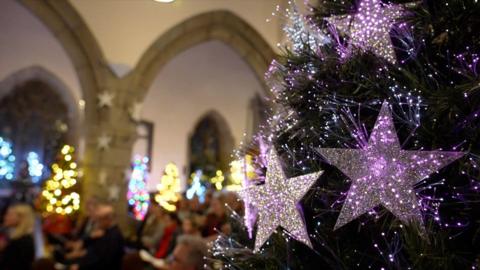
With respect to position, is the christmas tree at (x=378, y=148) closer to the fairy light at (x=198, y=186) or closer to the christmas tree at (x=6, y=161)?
the fairy light at (x=198, y=186)

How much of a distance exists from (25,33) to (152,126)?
2.74 m

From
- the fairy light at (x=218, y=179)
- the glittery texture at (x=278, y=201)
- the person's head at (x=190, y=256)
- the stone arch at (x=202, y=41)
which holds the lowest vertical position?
the person's head at (x=190, y=256)

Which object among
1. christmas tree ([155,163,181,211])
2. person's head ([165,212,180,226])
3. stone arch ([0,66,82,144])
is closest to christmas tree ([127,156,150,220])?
christmas tree ([155,163,181,211])

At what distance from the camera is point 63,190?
4840mm

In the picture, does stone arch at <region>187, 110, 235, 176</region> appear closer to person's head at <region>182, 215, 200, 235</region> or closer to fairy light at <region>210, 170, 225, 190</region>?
fairy light at <region>210, 170, 225, 190</region>

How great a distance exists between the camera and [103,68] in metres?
5.16

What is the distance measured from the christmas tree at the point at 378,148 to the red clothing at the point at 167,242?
2.79 metres

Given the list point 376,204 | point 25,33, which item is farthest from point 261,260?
point 25,33

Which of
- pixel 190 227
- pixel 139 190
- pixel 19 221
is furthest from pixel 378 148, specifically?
pixel 139 190

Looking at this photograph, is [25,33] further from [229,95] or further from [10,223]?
[10,223]

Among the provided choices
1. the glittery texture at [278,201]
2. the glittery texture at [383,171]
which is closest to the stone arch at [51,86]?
the glittery texture at [278,201]

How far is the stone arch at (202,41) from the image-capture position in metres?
5.48

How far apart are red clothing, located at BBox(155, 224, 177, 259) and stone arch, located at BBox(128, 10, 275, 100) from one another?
182cm

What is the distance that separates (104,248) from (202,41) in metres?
3.53
